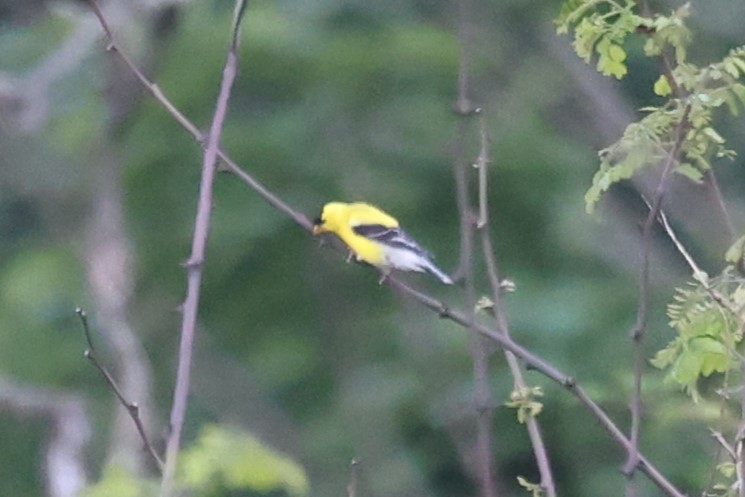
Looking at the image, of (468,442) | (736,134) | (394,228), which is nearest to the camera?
(394,228)

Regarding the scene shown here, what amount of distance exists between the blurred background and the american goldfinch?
195 cm

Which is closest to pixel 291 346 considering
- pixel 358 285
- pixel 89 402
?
pixel 358 285

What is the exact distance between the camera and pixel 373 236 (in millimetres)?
4977

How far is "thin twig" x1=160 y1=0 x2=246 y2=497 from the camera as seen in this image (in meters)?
1.87

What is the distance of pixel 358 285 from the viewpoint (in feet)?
27.4

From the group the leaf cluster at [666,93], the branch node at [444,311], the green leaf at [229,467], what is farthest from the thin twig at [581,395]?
the green leaf at [229,467]

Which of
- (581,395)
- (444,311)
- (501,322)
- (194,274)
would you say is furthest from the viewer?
(444,311)

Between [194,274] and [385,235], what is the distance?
2948mm

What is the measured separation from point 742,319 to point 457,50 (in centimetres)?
563

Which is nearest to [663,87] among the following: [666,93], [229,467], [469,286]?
[666,93]

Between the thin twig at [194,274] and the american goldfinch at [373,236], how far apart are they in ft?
8.93

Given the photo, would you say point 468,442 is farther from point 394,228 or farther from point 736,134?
point 736,134

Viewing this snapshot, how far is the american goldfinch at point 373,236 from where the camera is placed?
16.1 ft

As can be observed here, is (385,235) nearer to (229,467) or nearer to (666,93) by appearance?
(229,467)
